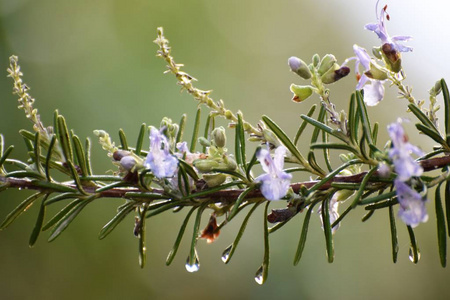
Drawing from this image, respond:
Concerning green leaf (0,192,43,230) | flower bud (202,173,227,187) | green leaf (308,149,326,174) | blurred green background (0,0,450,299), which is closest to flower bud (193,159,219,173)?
flower bud (202,173,227,187)

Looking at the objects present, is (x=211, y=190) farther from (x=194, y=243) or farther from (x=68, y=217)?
(x=68, y=217)

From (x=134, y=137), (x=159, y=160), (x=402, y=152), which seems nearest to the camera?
(x=402, y=152)

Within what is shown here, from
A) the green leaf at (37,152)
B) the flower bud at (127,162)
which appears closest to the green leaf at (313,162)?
the flower bud at (127,162)

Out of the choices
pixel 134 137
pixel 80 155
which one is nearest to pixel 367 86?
pixel 80 155

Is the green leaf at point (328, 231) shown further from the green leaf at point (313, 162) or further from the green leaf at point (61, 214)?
the green leaf at point (61, 214)

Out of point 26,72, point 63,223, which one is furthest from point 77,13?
point 63,223

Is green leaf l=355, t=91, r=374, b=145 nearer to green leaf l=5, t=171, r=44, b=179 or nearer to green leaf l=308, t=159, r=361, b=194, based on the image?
green leaf l=308, t=159, r=361, b=194

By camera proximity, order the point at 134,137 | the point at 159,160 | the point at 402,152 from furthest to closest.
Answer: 1. the point at 134,137
2. the point at 159,160
3. the point at 402,152
